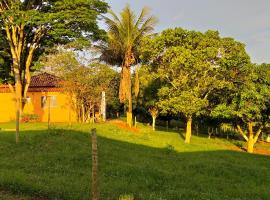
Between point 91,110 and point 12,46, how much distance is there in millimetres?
15476

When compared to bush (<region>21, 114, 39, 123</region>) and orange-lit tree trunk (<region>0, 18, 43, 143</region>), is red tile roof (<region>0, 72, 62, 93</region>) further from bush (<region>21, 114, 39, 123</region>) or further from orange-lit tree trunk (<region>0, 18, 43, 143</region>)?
orange-lit tree trunk (<region>0, 18, 43, 143</region>)

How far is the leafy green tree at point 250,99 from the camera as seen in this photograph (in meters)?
37.8

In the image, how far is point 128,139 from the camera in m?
29.5

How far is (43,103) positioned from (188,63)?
20674 millimetres

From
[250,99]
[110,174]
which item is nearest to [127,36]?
[250,99]

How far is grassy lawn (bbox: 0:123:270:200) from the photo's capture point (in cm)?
1212

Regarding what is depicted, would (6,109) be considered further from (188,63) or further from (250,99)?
(250,99)

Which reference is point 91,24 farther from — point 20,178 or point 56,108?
point 20,178

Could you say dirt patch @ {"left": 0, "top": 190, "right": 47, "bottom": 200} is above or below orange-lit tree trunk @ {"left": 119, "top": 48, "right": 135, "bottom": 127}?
below

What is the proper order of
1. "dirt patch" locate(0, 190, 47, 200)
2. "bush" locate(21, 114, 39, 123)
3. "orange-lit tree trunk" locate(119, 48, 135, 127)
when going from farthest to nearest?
"orange-lit tree trunk" locate(119, 48, 135, 127) < "bush" locate(21, 114, 39, 123) < "dirt patch" locate(0, 190, 47, 200)

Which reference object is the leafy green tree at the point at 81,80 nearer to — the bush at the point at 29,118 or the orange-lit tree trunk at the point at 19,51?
the orange-lit tree trunk at the point at 19,51

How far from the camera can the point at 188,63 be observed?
35969mm

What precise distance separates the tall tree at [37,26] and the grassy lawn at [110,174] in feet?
47.3

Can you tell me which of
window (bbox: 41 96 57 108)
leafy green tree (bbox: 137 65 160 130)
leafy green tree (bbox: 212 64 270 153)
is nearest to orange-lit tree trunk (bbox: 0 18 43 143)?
window (bbox: 41 96 57 108)
